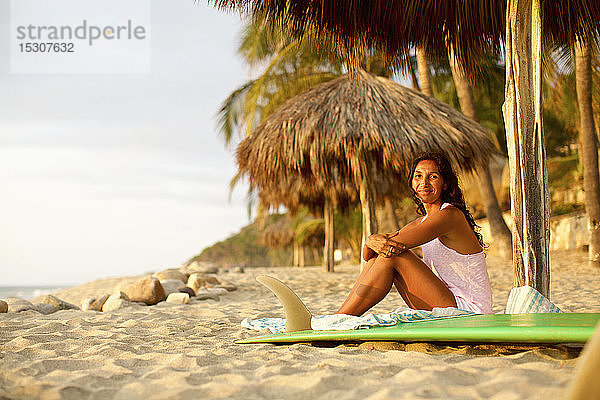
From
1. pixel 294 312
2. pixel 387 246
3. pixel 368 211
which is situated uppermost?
pixel 368 211

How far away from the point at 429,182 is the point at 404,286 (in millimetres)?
628

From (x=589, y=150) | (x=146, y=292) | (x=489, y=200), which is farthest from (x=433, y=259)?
(x=489, y=200)

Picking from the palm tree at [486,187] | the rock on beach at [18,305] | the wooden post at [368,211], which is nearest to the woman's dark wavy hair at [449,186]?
the rock on beach at [18,305]

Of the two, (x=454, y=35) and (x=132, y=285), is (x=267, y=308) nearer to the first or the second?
(x=132, y=285)

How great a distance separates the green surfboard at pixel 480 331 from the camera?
2.07 m

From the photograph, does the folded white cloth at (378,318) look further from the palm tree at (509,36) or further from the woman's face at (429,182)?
the palm tree at (509,36)

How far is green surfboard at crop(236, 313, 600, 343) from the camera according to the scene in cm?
207

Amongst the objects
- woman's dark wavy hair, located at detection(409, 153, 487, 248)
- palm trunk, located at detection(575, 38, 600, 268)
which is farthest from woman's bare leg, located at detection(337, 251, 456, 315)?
palm trunk, located at detection(575, 38, 600, 268)

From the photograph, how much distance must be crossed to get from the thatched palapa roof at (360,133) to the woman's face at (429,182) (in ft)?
12.1

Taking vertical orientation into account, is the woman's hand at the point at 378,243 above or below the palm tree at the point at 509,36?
below

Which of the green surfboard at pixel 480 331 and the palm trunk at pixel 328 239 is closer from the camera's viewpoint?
the green surfboard at pixel 480 331

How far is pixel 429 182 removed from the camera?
299 centimetres

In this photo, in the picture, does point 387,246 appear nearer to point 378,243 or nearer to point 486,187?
point 378,243

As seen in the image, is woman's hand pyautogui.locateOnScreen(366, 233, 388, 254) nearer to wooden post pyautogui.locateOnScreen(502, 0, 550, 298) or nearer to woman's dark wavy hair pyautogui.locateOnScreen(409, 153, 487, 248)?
woman's dark wavy hair pyautogui.locateOnScreen(409, 153, 487, 248)
